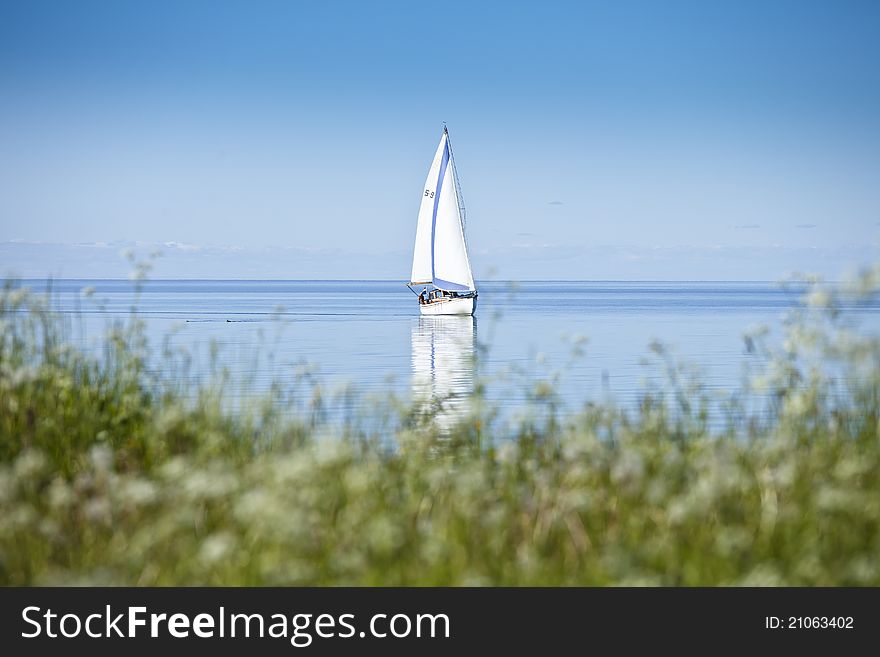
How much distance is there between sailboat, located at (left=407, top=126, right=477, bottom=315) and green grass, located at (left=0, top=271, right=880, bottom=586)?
48.9 metres

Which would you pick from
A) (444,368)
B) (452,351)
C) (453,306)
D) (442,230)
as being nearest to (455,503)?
(444,368)

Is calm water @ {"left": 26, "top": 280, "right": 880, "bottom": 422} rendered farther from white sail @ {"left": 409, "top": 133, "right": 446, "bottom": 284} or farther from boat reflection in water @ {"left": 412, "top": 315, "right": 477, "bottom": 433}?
white sail @ {"left": 409, "top": 133, "right": 446, "bottom": 284}

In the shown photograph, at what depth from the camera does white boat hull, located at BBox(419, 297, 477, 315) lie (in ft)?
197

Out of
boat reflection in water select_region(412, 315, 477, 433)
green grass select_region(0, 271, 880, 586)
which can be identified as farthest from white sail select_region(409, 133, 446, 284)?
green grass select_region(0, 271, 880, 586)

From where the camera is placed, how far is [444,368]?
30875 millimetres

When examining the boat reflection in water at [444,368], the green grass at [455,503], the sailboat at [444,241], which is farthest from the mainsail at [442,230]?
the green grass at [455,503]

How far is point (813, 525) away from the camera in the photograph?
6.08 metres

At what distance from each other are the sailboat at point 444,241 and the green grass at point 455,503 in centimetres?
4886

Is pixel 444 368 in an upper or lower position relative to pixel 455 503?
lower

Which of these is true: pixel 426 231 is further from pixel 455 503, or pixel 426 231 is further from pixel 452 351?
pixel 455 503

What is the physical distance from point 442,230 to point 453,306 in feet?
18.3
